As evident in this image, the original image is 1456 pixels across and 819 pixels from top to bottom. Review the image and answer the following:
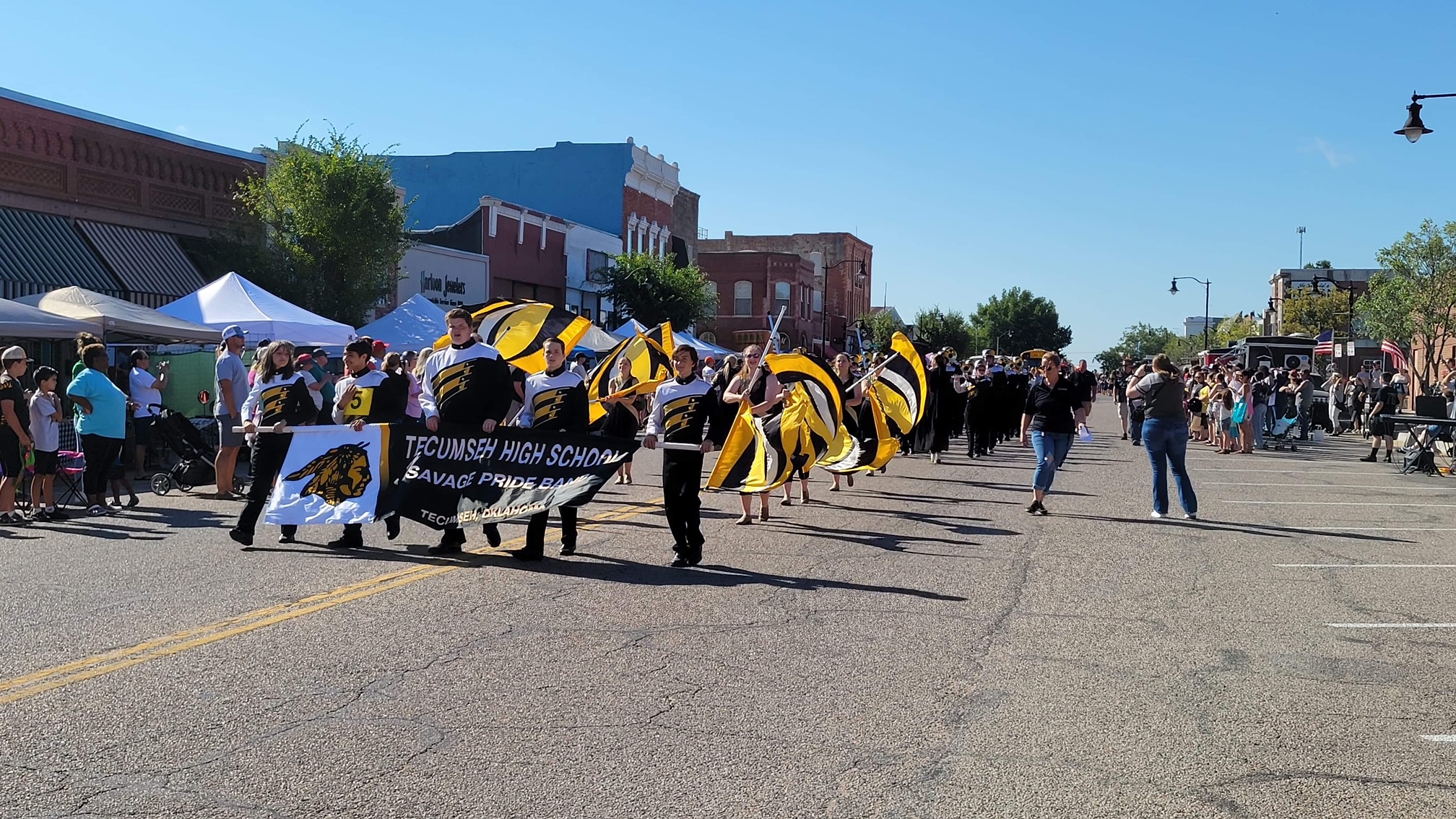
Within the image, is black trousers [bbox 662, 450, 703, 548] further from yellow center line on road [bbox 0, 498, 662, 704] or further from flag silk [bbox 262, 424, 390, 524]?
flag silk [bbox 262, 424, 390, 524]

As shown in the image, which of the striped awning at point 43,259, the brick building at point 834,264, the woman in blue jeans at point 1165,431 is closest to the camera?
the woman in blue jeans at point 1165,431

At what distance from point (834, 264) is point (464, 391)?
75.1 metres

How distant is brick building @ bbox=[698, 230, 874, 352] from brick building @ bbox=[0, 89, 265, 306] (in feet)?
177

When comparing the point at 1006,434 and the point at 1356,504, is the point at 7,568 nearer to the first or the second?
the point at 1356,504

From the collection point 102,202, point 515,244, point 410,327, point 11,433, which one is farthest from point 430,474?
point 515,244

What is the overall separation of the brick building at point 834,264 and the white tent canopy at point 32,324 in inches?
2581

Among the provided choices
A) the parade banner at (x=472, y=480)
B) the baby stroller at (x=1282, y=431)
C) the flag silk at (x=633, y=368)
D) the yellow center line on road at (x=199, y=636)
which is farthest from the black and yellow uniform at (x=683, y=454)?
the baby stroller at (x=1282, y=431)

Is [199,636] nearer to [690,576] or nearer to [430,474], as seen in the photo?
[430,474]

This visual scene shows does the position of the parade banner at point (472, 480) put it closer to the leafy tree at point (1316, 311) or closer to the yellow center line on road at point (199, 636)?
the yellow center line on road at point (199, 636)

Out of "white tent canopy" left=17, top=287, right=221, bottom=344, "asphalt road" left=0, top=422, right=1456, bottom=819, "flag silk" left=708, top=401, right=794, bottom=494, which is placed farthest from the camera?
"white tent canopy" left=17, top=287, right=221, bottom=344

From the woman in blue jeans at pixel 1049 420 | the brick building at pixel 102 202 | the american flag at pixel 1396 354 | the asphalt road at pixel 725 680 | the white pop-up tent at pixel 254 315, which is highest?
the brick building at pixel 102 202

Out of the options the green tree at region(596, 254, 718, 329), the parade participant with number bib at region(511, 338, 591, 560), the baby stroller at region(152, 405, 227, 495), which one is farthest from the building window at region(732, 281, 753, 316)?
the parade participant with number bib at region(511, 338, 591, 560)

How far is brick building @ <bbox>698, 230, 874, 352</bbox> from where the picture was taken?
3287 inches

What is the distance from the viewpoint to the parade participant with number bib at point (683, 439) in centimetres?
1003
